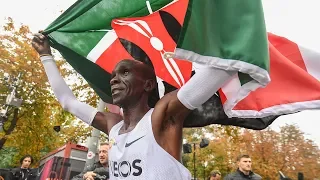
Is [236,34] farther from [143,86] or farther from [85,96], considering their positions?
[85,96]

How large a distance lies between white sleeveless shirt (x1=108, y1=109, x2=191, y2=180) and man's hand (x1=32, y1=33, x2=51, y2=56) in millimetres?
1126

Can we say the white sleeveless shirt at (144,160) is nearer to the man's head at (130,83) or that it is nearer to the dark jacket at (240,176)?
the man's head at (130,83)

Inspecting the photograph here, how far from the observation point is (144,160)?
78.6 inches

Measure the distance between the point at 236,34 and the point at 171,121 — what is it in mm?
666

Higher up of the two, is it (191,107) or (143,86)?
(143,86)

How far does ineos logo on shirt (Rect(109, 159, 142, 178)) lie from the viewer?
6.59ft

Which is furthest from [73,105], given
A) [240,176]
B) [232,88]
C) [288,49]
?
[240,176]

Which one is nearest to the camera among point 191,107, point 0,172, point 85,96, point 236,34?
point 236,34

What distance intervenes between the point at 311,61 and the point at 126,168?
61.0 inches

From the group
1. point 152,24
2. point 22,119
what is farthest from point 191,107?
point 22,119

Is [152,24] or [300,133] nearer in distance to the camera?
[152,24]

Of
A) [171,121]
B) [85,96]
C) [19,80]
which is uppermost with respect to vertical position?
[19,80]

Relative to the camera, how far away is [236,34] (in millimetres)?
1699

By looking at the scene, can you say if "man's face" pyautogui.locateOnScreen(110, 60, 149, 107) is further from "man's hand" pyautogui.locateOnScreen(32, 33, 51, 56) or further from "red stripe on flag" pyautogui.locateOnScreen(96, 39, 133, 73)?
"man's hand" pyautogui.locateOnScreen(32, 33, 51, 56)
